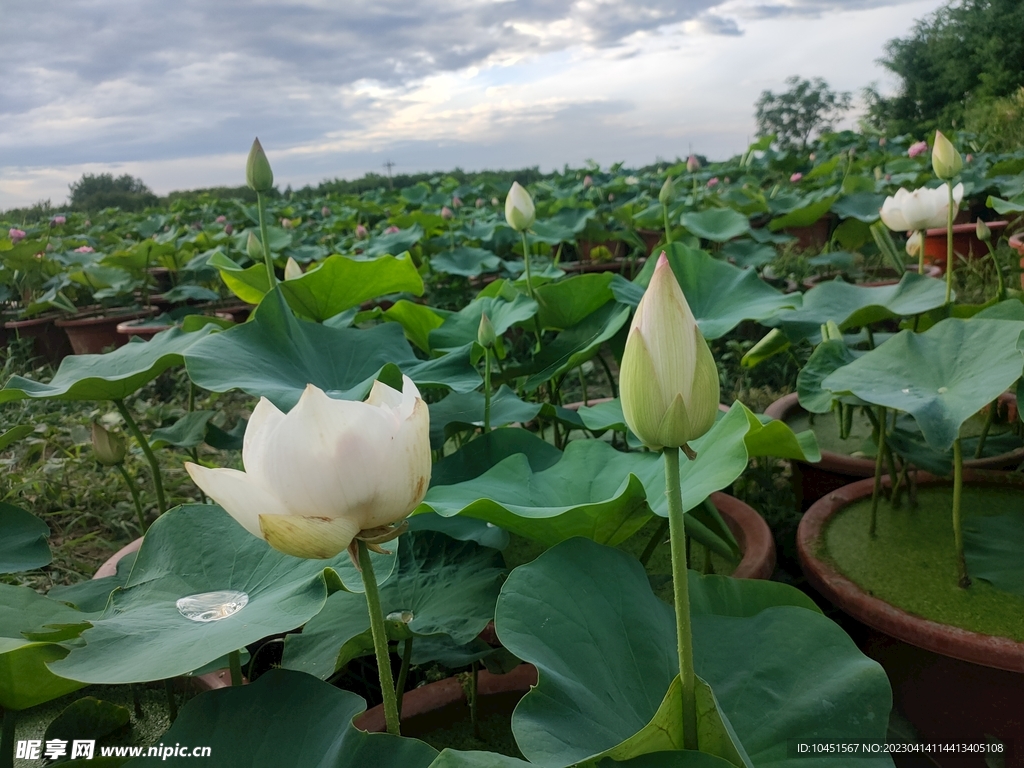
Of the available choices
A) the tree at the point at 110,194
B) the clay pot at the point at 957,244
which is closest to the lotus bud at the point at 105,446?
the clay pot at the point at 957,244

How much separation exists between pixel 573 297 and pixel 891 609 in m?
0.80

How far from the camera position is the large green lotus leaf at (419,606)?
75cm

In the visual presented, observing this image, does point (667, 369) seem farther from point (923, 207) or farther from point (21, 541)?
point (923, 207)

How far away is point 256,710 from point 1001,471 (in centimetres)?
133

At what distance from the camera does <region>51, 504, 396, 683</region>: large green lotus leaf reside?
565mm

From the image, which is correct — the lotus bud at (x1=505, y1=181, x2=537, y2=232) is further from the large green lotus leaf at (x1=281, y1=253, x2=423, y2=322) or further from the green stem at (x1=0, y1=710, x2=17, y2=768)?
the green stem at (x1=0, y1=710, x2=17, y2=768)

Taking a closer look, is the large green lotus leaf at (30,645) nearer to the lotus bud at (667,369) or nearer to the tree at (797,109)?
the lotus bud at (667,369)

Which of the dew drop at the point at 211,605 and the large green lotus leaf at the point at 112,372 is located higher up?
the large green lotus leaf at the point at 112,372

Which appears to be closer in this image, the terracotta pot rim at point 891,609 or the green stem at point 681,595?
the green stem at point 681,595

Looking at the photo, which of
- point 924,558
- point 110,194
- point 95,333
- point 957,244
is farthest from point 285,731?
point 110,194

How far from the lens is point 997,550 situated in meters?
1.06

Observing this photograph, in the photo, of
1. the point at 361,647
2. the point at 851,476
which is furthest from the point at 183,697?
the point at 851,476

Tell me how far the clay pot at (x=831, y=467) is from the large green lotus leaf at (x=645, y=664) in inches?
33.0

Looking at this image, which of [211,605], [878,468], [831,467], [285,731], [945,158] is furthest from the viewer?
[831,467]
